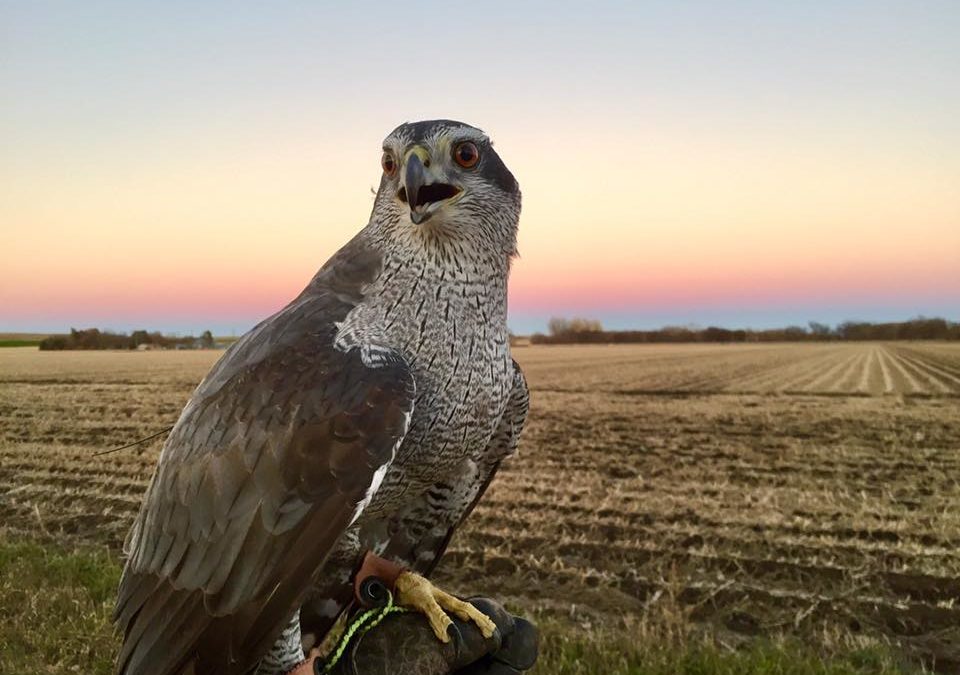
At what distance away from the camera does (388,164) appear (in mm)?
3102

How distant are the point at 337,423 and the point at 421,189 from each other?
924 millimetres

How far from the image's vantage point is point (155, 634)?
2.83 m

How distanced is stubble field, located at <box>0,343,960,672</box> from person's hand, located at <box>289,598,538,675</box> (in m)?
3.78

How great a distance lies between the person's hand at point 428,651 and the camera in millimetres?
3049

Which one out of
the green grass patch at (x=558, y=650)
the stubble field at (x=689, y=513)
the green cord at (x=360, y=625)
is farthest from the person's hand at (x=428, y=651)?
the stubble field at (x=689, y=513)

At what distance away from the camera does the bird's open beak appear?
284cm

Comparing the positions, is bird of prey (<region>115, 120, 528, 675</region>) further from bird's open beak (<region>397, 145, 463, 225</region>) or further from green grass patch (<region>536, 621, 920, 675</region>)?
green grass patch (<region>536, 621, 920, 675</region>)

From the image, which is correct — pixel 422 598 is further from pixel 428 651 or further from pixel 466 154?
pixel 466 154

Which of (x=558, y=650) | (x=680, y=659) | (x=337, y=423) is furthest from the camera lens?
(x=558, y=650)

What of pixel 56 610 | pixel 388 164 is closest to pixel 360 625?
pixel 388 164

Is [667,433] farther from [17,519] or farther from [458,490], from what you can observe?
[458,490]

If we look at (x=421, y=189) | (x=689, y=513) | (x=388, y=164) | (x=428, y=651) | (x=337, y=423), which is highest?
(x=388, y=164)

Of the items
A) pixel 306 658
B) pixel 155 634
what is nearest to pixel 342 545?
pixel 306 658

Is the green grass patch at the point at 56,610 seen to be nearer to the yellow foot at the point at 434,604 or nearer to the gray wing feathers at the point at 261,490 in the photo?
the gray wing feathers at the point at 261,490
